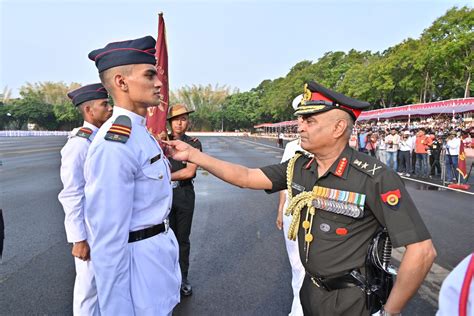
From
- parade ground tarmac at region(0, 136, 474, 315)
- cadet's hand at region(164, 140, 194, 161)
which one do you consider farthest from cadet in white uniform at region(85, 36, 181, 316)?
parade ground tarmac at region(0, 136, 474, 315)

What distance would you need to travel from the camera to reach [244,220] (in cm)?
655

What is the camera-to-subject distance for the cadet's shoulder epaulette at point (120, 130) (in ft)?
5.51

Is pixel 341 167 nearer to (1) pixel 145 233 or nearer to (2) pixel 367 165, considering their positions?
(2) pixel 367 165

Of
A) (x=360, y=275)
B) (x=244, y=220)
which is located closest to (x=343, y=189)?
(x=360, y=275)

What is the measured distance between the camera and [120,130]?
1.73 meters

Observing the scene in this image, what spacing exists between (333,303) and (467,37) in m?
31.5

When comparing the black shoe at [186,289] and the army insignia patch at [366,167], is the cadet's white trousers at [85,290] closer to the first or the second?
the black shoe at [186,289]

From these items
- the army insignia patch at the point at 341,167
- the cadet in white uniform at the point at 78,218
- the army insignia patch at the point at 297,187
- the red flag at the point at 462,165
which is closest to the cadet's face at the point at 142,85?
the cadet in white uniform at the point at 78,218

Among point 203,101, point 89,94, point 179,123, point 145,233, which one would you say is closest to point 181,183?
point 179,123

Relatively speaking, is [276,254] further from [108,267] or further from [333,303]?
[108,267]

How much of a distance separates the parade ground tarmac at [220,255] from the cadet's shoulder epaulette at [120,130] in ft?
6.87

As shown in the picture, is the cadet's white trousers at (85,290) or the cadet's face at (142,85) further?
the cadet's white trousers at (85,290)

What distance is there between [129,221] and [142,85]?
0.72 m

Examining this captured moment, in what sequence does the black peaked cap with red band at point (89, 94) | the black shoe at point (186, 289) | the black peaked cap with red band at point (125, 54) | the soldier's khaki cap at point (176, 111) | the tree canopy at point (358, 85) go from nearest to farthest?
the black peaked cap with red band at point (125, 54), the black peaked cap with red band at point (89, 94), the black shoe at point (186, 289), the soldier's khaki cap at point (176, 111), the tree canopy at point (358, 85)
